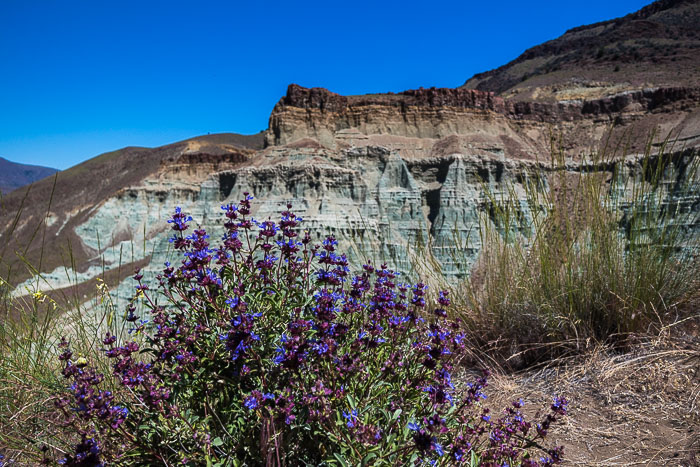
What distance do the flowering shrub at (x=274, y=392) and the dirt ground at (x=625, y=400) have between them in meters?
0.46

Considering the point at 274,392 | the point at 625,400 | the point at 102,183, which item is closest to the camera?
the point at 274,392

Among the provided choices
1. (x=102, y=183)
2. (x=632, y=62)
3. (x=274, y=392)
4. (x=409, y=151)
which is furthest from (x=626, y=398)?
(x=102, y=183)

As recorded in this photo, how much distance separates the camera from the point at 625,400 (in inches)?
104

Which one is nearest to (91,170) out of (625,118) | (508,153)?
(508,153)

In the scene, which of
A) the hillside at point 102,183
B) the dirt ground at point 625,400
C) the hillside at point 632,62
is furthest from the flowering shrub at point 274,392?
the hillside at point 632,62

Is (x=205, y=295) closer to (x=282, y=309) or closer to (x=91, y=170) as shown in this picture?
(x=282, y=309)

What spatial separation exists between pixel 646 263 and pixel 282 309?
3262 millimetres

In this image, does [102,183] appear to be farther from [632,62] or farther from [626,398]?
[632,62]

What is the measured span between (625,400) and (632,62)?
57.5 metres

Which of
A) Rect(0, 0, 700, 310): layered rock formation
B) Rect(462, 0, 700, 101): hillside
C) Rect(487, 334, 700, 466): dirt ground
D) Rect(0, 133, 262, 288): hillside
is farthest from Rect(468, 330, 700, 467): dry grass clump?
Rect(462, 0, 700, 101): hillside

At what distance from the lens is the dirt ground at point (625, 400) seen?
2.15 m

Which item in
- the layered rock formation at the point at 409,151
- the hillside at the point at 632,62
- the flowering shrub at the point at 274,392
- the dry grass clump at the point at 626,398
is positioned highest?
the hillside at the point at 632,62

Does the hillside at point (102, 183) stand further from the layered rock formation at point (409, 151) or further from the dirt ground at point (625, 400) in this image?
the dirt ground at point (625, 400)

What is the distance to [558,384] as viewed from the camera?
9.70ft
